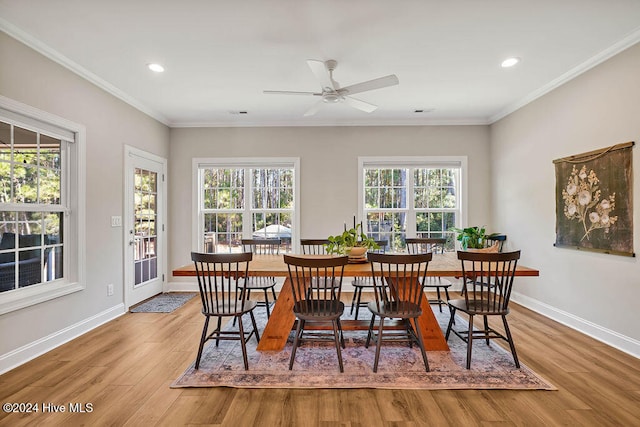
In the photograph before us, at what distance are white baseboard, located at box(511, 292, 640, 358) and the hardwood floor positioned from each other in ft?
0.35

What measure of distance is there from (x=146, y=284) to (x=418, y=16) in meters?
4.61

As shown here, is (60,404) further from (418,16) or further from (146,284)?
(418,16)

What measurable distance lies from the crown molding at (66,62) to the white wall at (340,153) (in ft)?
4.64

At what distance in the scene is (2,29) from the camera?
2.50 metres

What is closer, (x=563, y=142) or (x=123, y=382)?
(x=123, y=382)

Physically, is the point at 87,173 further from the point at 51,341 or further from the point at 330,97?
the point at 330,97

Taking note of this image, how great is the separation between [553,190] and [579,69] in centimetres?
128

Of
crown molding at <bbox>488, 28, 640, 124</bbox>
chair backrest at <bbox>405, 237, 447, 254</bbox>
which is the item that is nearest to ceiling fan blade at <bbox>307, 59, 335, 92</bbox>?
chair backrest at <bbox>405, 237, 447, 254</bbox>

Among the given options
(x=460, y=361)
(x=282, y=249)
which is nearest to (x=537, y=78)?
(x=460, y=361)

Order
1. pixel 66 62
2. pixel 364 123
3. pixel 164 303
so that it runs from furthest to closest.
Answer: pixel 364 123 → pixel 164 303 → pixel 66 62

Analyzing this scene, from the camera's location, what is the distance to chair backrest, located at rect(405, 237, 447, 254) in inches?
155

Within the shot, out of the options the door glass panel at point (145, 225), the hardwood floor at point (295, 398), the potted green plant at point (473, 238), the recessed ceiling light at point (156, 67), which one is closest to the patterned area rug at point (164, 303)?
the door glass panel at point (145, 225)

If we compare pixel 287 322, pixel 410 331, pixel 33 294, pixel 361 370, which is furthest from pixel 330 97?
pixel 33 294

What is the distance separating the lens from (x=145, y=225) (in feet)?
15.3
